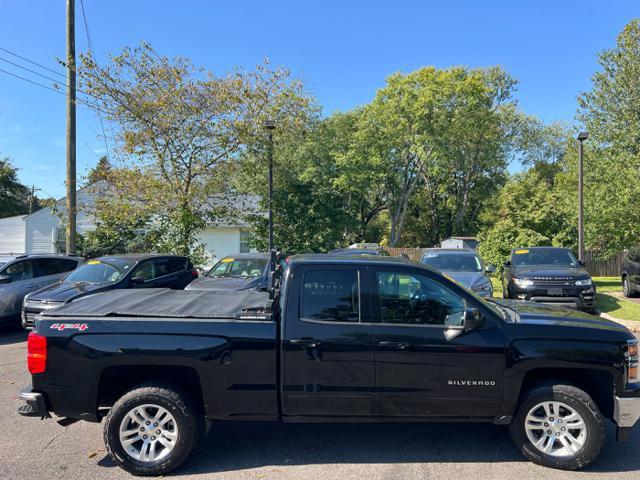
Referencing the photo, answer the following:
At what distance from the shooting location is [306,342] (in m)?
3.71

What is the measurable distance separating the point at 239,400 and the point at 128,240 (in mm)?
14519

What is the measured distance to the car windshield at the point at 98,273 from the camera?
30.7ft

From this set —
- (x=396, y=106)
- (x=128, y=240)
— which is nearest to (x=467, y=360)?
(x=128, y=240)

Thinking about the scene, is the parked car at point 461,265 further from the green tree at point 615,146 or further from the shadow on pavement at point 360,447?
the green tree at point 615,146

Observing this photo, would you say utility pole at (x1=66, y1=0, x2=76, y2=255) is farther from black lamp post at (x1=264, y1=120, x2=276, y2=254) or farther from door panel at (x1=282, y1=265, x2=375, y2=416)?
door panel at (x1=282, y1=265, x2=375, y2=416)

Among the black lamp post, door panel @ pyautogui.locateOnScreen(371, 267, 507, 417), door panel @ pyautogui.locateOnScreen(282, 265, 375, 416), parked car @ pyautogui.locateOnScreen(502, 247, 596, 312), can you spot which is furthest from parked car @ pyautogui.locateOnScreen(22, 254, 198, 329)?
parked car @ pyautogui.locateOnScreen(502, 247, 596, 312)

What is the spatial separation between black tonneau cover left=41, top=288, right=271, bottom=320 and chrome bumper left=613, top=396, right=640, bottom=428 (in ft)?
9.99

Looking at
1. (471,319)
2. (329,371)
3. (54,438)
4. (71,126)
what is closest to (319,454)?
(329,371)

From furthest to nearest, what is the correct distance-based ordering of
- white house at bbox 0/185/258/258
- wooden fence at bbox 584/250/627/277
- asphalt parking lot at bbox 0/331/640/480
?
wooden fence at bbox 584/250/627/277, white house at bbox 0/185/258/258, asphalt parking lot at bbox 0/331/640/480

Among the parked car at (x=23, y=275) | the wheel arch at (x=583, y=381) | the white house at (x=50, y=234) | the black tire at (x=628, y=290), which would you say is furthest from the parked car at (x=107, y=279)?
the black tire at (x=628, y=290)

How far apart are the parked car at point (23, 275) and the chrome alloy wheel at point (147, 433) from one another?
760 cm

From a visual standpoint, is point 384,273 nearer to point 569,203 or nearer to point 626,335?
point 626,335

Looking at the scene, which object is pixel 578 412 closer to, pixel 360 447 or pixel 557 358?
pixel 557 358

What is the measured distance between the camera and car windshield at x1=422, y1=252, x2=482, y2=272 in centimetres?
1103
